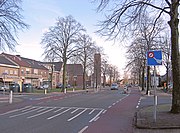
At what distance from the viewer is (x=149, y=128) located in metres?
10.6

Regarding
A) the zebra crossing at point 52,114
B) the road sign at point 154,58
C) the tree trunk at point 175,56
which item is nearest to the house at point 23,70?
the zebra crossing at point 52,114

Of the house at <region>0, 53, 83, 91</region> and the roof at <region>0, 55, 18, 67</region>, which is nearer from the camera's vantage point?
the house at <region>0, 53, 83, 91</region>

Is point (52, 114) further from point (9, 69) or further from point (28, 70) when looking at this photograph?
point (28, 70)

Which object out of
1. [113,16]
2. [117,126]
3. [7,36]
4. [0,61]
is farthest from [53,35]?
[117,126]

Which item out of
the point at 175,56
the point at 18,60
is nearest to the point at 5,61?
the point at 18,60

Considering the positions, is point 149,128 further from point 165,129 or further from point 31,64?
point 31,64

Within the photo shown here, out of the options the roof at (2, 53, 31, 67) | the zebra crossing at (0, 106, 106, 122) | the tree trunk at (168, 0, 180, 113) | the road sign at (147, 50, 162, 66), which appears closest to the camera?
the road sign at (147, 50, 162, 66)

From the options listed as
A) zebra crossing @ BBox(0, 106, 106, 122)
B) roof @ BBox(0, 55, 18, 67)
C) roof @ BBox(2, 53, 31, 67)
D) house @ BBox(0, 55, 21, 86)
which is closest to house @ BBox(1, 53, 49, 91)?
roof @ BBox(2, 53, 31, 67)

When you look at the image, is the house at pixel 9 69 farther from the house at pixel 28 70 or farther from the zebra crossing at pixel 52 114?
the zebra crossing at pixel 52 114

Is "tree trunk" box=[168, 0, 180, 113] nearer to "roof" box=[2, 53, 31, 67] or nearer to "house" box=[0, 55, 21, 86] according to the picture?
"house" box=[0, 55, 21, 86]

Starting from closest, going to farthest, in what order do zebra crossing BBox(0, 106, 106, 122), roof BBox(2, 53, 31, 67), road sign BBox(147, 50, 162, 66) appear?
road sign BBox(147, 50, 162, 66) → zebra crossing BBox(0, 106, 106, 122) → roof BBox(2, 53, 31, 67)

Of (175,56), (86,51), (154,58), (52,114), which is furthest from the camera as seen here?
(86,51)

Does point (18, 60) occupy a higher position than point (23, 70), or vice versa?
point (18, 60)

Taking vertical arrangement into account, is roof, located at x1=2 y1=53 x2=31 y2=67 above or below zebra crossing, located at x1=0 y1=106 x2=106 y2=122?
above
